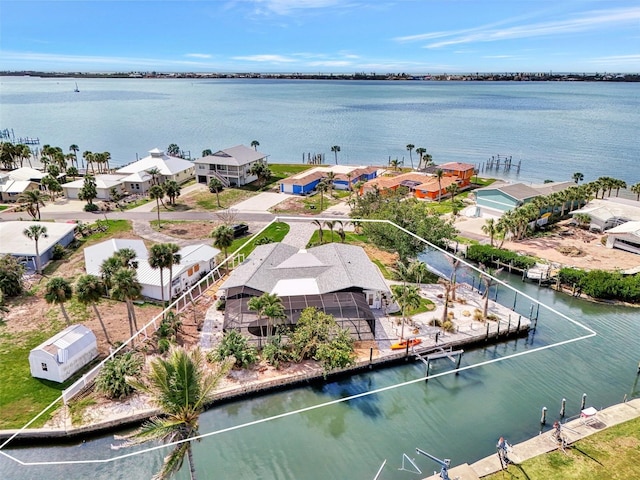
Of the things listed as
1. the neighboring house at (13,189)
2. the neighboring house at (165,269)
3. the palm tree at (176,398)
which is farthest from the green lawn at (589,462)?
the neighboring house at (13,189)

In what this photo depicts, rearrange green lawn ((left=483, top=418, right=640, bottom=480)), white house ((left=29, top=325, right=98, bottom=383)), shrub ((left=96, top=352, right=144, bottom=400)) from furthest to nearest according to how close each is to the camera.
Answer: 1. white house ((left=29, top=325, right=98, bottom=383))
2. shrub ((left=96, top=352, right=144, bottom=400))
3. green lawn ((left=483, top=418, right=640, bottom=480))

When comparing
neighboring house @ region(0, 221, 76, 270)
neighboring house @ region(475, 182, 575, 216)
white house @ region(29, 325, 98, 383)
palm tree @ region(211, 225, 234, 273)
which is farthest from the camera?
neighboring house @ region(475, 182, 575, 216)

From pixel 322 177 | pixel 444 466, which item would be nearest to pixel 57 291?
pixel 444 466

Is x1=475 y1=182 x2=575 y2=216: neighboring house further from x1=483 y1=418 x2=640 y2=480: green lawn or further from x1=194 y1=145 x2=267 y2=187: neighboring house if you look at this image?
x1=483 y1=418 x2=640 y2=480: green lawn

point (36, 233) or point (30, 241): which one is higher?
point (36, 233)

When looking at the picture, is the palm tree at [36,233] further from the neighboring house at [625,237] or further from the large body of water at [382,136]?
the large body of water at [382,136]

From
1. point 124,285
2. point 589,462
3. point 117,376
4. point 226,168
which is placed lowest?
point 589,462

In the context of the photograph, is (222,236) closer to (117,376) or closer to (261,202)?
(117,376)

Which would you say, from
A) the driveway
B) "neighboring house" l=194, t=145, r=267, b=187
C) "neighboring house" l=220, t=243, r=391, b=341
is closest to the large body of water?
"neighboring house" l=194, t=145, r=267, b=187
